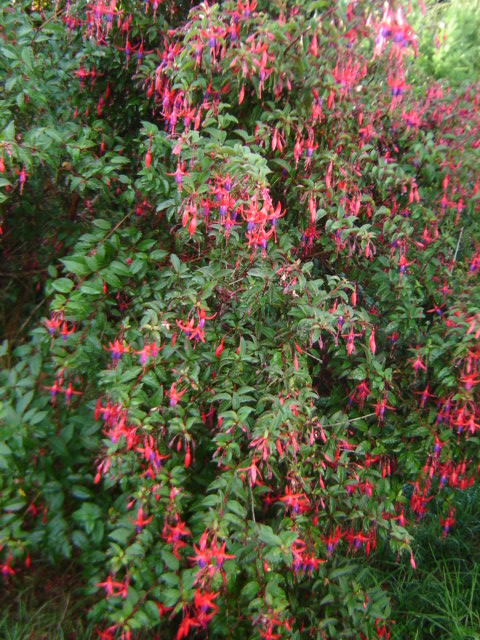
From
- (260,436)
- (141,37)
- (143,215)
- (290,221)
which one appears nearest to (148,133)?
(143,215)

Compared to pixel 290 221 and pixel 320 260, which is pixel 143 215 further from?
pixel 320 260

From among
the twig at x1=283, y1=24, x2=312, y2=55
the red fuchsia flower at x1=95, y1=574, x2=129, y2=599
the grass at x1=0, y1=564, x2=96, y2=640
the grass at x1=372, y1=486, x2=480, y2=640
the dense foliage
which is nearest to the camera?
the red fuchsia flower at x1=95, y1=574, x2=129, y2=599

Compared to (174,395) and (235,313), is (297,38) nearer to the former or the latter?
(235,313)

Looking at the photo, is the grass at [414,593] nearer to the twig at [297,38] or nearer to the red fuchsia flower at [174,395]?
the red fuchsia flower at [174,395]

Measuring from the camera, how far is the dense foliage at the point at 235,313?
5.89ft

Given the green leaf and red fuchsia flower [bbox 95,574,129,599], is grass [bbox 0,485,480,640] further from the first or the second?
the green leaf

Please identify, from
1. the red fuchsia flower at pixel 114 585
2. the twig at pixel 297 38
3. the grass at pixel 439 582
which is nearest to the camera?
the red fuchsia flower at pixel 114 585

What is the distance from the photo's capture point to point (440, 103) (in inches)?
101

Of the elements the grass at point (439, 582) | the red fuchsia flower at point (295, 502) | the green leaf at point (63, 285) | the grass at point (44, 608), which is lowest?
the grass at point (439, 582)

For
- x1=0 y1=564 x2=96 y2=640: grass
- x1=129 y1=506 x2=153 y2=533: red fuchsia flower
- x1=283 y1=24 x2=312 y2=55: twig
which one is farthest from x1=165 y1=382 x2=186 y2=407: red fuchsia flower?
x1=283 y1=24 x2=312 y2=55: twig

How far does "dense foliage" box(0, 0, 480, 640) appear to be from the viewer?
1.79m

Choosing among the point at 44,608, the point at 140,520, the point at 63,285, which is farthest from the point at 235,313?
the point at 44,608

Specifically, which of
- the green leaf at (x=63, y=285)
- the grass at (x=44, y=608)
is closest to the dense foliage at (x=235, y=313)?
the green leaf at (x=63, y=285)

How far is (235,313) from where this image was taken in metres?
2.07
